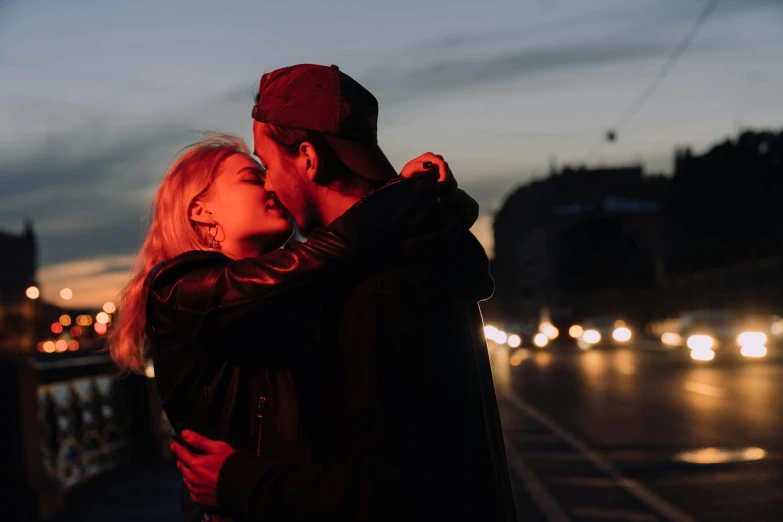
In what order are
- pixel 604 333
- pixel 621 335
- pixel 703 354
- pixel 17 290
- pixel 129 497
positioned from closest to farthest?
pixel 129 497
pixel 703 354
pixel 621 335
pixel 604 333
pixel 17 290

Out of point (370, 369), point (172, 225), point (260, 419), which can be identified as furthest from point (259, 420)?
point (172, 225)

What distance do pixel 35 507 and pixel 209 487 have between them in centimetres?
774

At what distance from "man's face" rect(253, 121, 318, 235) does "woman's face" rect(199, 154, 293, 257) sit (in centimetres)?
22

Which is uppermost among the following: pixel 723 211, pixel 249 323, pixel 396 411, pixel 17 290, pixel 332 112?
pixel 17 290

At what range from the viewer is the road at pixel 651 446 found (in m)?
8.66

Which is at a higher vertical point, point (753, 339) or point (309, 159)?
point (753, 339)

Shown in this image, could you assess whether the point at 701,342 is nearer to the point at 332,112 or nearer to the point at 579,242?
the point at 332,112

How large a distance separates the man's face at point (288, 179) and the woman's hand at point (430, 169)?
0.21 meters

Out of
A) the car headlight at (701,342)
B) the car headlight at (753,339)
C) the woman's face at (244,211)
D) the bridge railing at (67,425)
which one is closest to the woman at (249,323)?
the woman's face at (244,211)

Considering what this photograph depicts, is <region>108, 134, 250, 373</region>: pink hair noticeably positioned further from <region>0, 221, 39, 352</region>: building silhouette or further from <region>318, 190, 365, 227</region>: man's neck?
<region>0, 221, 39, 352</region>: building silhouette

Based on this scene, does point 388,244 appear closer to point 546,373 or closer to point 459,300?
point 459,300

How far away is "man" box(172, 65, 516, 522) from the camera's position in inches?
69.6

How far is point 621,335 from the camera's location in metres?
47.7

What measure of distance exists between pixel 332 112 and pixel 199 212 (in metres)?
0.57
